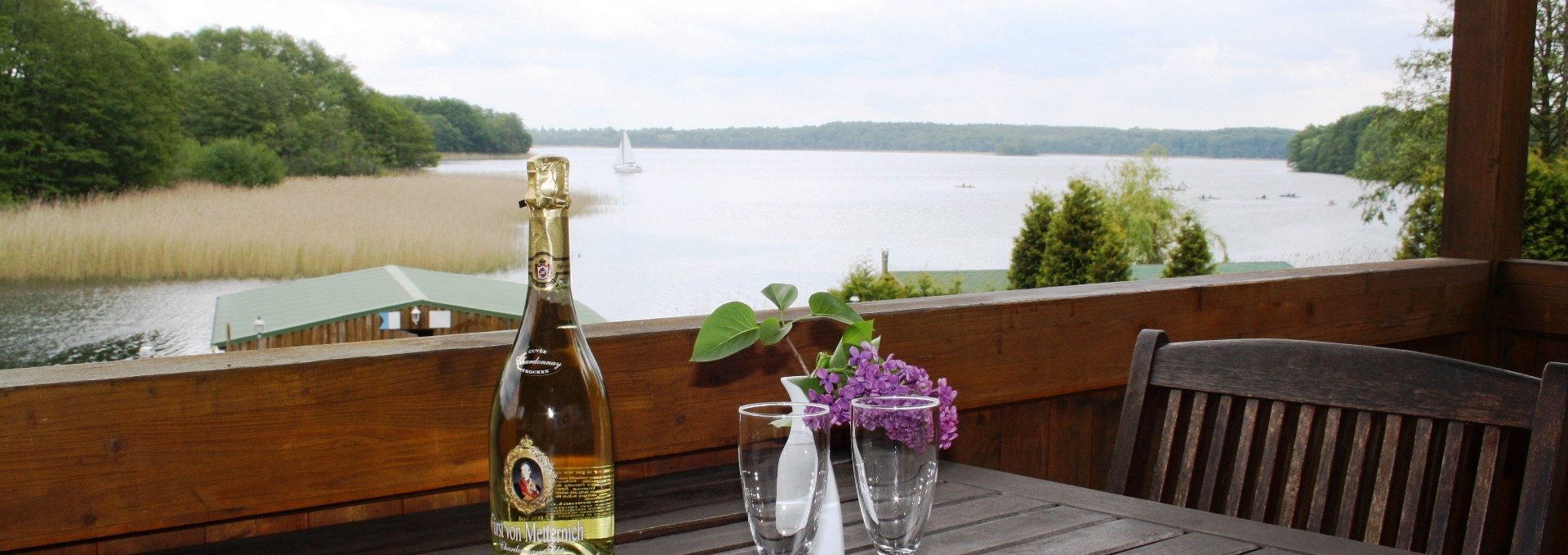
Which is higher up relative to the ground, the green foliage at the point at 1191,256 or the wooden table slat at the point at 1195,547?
the wooden table slat at the point at 1195,547

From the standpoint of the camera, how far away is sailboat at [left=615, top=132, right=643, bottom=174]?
637 cm

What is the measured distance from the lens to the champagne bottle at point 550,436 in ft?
2.02

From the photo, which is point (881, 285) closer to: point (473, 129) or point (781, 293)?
point (473, 129)

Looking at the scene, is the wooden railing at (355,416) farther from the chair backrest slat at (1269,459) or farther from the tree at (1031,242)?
the tree at (1031,242)

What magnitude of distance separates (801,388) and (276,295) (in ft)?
27.0

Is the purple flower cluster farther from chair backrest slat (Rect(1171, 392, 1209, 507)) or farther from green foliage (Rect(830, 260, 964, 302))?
green foliage (Rect(830, 260, 964, 302))

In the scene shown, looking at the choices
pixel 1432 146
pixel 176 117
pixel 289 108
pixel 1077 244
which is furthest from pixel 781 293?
pixel 1432 146

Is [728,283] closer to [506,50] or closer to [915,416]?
[506,50]

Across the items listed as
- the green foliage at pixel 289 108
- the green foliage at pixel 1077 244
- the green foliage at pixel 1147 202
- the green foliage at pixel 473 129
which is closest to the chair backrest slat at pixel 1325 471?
the green foliage at pixel 473 129

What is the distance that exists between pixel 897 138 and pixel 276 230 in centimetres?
425

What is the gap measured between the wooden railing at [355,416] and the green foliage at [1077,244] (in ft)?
21.8

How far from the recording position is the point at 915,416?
2.16ft

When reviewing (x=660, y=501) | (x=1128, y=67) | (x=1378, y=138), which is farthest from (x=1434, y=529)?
(x=1128, y=67)

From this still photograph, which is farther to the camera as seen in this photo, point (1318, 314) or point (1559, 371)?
point (1318, 314)
